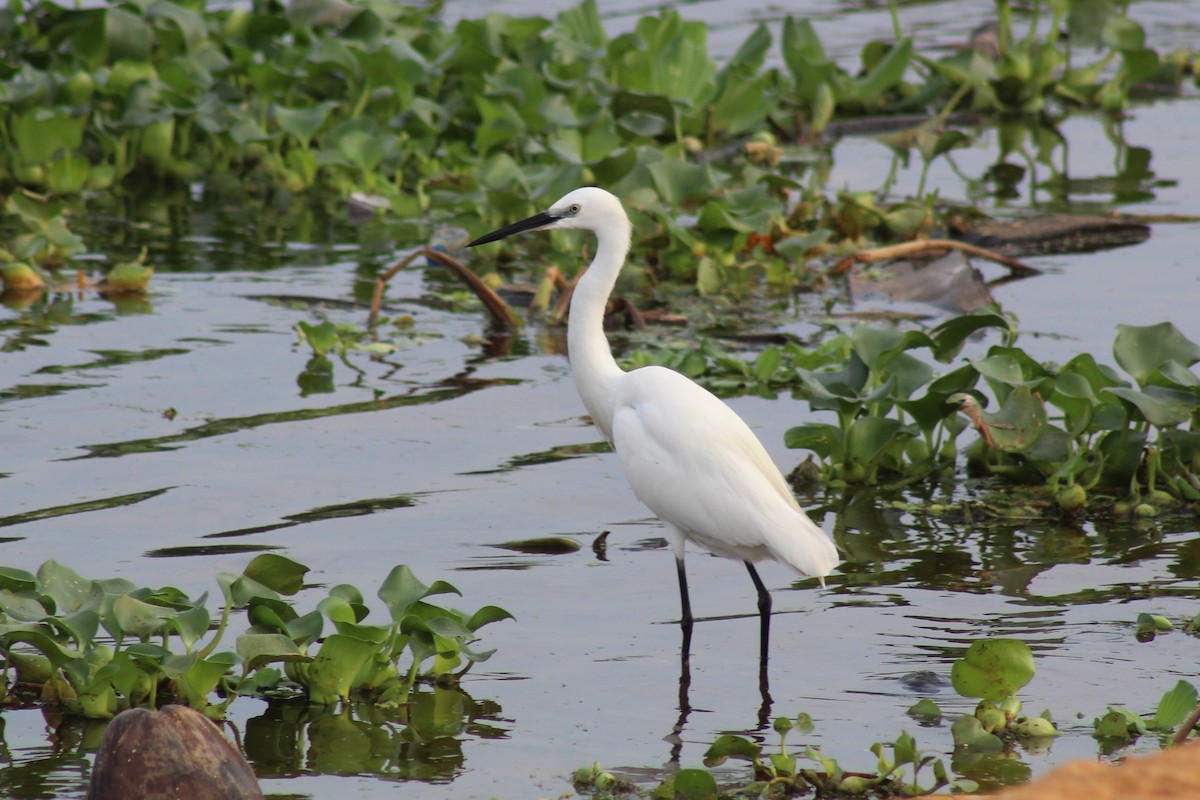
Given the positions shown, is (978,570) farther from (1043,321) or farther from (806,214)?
(806,214)

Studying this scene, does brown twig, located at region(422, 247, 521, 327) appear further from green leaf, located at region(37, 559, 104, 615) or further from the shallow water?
green leaf, located at region(37, 559, 104, 615)

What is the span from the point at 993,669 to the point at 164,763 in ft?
6.96

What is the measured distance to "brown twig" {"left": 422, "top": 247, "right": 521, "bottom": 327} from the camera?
7.80 meters

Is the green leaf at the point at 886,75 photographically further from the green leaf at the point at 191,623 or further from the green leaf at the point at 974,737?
the green leaf at the point at 191,623

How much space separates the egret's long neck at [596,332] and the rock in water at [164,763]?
200 centimetres

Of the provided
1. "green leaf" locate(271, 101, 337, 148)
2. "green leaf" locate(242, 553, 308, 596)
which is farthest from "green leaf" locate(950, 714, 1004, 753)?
"green leaf" locate(271, 101, 337, 148)

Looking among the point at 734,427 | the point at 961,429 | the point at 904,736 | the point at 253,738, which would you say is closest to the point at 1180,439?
the point at 961,429

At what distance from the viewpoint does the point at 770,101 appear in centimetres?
1154

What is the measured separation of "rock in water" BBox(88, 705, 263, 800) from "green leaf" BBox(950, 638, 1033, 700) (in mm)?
1865

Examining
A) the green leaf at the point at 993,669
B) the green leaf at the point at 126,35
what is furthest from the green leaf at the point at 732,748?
the green leaf at the point at 126,35

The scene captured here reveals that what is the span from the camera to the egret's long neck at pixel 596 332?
210 inches

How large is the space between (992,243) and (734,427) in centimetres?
518

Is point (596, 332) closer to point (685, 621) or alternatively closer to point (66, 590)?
point (685, 621)

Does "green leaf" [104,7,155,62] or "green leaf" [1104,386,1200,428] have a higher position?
"green leaf" [104,7,155,62]
